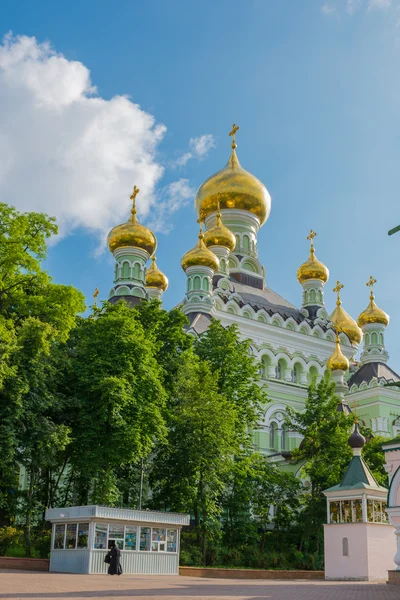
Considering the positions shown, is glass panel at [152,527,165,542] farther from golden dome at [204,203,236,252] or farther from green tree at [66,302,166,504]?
golden dome at [204,203,236,252]

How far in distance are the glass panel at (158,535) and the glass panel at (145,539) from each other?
203mm

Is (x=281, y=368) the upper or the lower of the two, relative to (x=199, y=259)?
lower

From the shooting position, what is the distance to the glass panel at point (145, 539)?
19.5m

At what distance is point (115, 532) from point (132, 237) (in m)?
21.2

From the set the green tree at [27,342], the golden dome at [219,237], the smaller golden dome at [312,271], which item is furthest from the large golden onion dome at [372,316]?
the green tree at [27,342]

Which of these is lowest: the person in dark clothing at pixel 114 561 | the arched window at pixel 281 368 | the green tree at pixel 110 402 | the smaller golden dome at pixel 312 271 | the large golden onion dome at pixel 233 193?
the person in dark clothing at pixel 114 561

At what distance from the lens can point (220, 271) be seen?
41406 mm

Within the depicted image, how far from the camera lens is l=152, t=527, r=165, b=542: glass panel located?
19.8 m

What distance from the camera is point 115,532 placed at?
18.9 m

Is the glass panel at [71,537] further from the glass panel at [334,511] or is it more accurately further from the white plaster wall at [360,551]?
the glass panel at [334,511]

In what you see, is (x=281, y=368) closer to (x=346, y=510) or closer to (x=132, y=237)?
(x=132, y=237)

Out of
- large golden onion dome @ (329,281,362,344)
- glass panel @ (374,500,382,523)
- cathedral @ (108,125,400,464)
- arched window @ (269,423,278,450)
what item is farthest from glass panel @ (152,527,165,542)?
large golden onion dome @ (329,281,362,344)

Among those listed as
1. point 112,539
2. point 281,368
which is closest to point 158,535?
point 112,539

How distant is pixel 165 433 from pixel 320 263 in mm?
25456
